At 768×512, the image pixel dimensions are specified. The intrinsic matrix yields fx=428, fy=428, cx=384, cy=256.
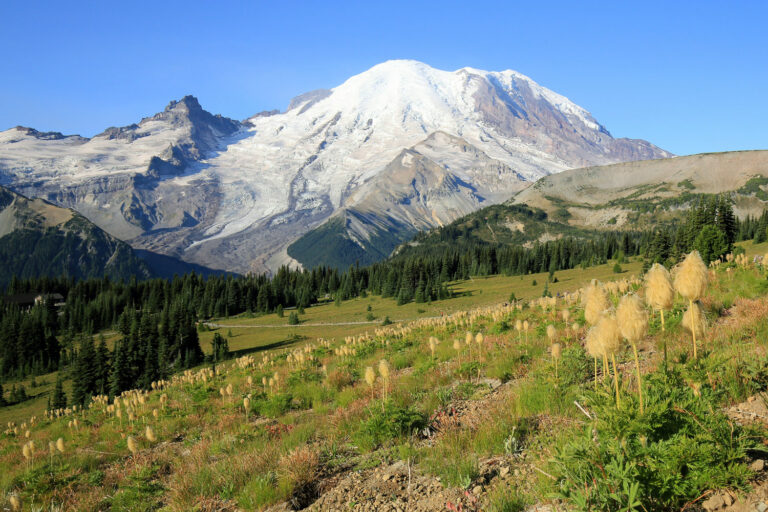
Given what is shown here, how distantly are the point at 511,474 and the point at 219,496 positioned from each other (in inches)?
176

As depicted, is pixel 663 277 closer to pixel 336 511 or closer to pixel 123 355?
pixel 336 511

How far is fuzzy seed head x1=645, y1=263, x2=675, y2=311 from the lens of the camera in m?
6.04

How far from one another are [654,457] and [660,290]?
9.20 feet

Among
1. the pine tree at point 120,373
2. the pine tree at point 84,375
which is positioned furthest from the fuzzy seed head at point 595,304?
the pine tree at point 84,375

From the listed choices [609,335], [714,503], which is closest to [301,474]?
[609,335]

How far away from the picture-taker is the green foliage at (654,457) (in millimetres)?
3838

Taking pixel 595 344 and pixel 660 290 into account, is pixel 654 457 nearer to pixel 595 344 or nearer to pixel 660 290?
pixel 595 344

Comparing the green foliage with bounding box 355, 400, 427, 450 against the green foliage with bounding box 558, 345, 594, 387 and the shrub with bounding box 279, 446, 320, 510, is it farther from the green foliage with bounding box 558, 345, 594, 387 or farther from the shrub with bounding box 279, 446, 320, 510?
the green foliage with bounding box 558, 345, 594, 387

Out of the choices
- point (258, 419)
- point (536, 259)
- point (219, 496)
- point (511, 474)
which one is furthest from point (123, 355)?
point (536, 259)

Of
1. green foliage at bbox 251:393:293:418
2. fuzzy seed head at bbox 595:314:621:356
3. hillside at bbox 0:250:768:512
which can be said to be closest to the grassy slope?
green foliage at bbox 251:393:293:418

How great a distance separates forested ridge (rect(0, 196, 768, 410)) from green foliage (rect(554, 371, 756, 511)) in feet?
167

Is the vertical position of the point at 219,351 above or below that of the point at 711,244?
below

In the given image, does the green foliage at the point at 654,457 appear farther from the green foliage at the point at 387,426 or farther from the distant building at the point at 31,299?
the distant building at the point at 31,299

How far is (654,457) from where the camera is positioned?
4121 mm
